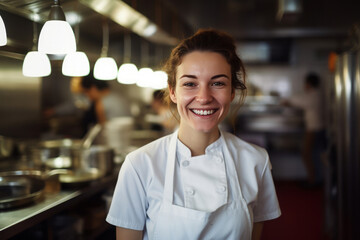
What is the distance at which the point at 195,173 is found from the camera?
4.88ft

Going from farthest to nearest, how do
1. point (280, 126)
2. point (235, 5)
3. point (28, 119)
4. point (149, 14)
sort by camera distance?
point (280, 126) → point (235, 5) → point (28, 119) → point (149, 14)

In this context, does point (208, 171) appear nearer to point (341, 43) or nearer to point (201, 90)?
point (201, 90)

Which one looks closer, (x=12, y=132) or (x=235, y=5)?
(x=12, y=132)

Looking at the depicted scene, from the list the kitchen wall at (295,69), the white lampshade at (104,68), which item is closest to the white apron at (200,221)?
the white lampshade at (104,68)

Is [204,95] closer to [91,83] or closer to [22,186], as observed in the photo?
Answer: [22,186]

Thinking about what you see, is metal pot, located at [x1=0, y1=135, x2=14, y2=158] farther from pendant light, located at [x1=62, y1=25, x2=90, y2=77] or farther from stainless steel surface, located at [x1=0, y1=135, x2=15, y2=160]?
pendant light, located at [x1=62, y1=25, x2=90, y2=77]

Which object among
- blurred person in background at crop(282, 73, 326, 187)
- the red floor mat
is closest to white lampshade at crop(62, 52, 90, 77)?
the red floor mat

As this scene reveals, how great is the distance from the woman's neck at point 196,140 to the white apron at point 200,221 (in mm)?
127

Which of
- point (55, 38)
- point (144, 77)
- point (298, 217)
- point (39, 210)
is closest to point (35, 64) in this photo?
point (55, 38)

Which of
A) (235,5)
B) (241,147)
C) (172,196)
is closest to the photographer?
(172,196)

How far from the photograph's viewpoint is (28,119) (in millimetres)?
3559

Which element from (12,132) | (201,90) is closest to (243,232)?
(201,90)

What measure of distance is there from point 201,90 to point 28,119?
269 centimetres

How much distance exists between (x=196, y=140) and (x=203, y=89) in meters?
0.25
